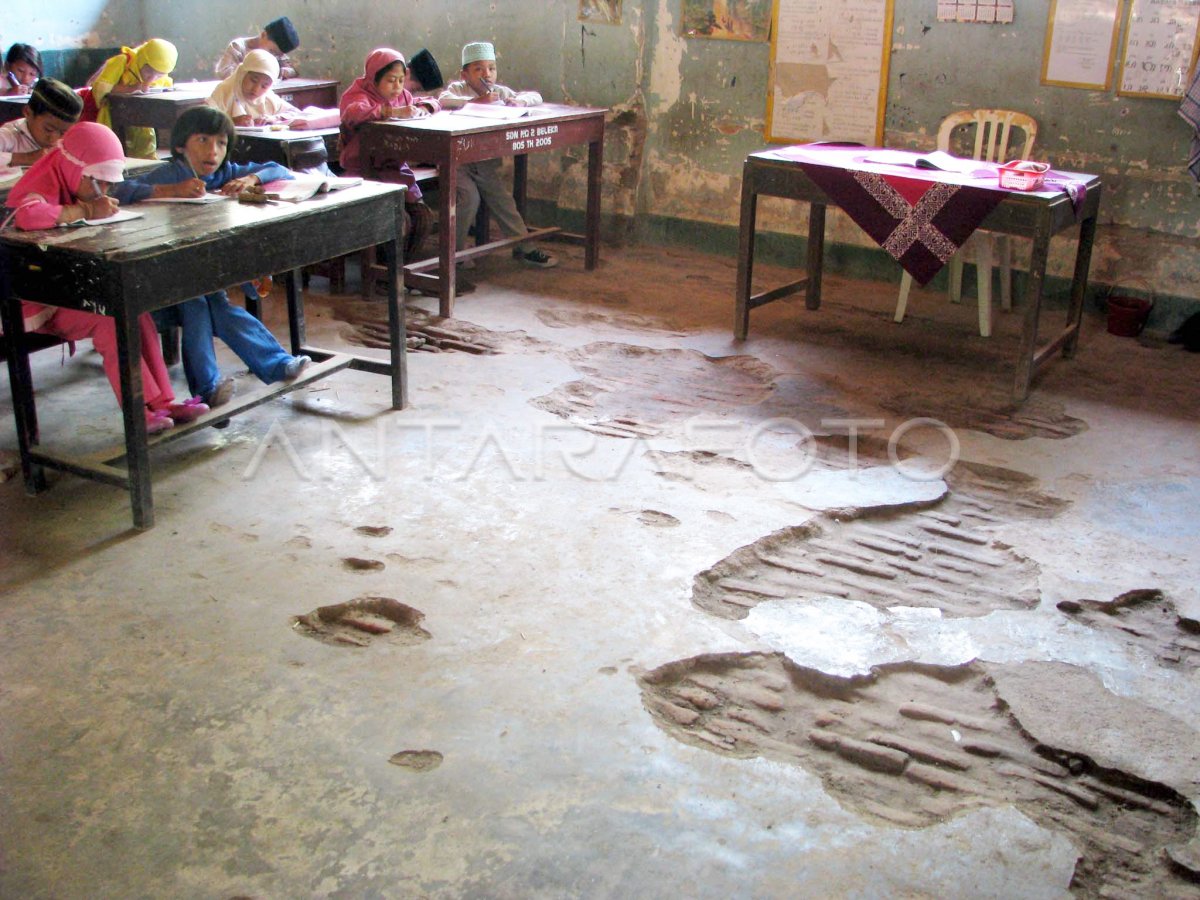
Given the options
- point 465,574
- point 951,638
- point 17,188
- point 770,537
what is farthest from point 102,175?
point 951,638

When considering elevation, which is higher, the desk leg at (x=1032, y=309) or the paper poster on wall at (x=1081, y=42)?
the paper poster on wall at (x=1081, y=42)

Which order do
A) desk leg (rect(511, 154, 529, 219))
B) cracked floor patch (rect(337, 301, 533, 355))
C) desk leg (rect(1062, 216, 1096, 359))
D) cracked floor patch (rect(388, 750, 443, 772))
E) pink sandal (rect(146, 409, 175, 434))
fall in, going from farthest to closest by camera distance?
desk leg (rect(511, 154, 529, 219))
cracked floor patch (rect(337, 301, 533, 355))
desk leg (rect(1062, 216, 1096, 359))
pink sandal (rect(146, 409, 175, 434))
cracked floor patch (rect(388, 750, 443, 772))

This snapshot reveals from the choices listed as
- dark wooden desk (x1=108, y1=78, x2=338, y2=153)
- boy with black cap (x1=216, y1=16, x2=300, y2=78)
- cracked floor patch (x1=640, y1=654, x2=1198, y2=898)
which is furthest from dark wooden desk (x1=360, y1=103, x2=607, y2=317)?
cracked floor patch (x1=640, y1=654, x2=1198, y2=898)

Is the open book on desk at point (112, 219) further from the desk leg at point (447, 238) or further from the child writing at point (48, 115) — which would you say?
the desk leg at point (447, 238)

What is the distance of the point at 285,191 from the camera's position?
448 centimetres

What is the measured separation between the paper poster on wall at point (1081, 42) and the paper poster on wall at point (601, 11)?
2.72 metres

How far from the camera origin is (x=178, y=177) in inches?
177

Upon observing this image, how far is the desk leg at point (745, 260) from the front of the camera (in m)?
5.98

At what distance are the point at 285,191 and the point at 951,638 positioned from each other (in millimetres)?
2872

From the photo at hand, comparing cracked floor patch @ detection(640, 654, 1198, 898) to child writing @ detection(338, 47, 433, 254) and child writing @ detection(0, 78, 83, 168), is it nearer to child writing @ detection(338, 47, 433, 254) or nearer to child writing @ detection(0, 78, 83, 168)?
child writing @ detection(0, 78, 83, 168)

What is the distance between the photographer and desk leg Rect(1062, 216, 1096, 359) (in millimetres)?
5711

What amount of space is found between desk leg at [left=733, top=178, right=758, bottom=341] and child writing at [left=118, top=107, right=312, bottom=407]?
2.37m

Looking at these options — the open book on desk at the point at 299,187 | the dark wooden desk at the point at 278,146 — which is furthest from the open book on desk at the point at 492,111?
the open book on desk at the point at 299,187

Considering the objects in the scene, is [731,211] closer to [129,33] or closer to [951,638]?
[951,638]
